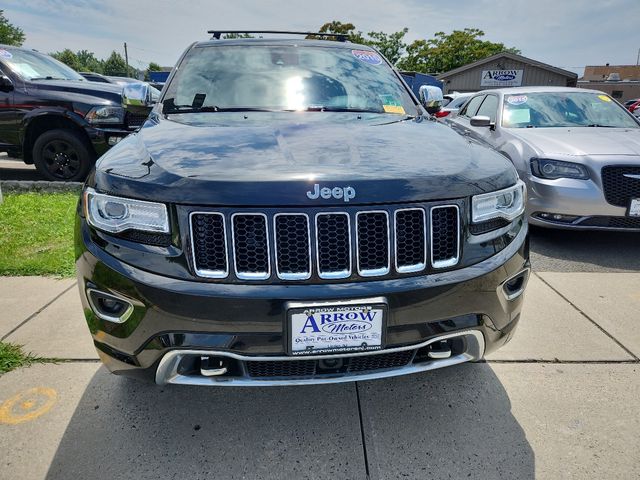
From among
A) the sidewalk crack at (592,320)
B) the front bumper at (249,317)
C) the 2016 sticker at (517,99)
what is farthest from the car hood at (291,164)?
the 2016 sticker at (517,99)

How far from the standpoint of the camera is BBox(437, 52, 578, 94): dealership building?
30.2m

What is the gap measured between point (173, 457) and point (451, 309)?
1.24 m

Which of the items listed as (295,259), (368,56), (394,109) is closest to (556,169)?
(368,56)

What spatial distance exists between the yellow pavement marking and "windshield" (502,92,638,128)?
5.12m

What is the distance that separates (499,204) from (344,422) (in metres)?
1.15

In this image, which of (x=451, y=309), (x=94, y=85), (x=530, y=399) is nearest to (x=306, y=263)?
(x=451, y=309)

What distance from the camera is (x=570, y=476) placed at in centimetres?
174

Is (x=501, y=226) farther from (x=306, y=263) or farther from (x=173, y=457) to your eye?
(x=173, y=457)

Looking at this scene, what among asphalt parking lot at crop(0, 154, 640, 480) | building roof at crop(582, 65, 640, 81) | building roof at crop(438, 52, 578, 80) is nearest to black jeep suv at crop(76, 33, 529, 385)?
asphalt parking lot at crop(0, 154, 640, 480)

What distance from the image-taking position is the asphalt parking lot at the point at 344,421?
5.82 ft

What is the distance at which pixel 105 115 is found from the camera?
18.6 ft

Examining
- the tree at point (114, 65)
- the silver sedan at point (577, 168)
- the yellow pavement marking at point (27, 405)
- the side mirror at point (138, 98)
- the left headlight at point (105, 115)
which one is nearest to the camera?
the yellow pavement marking at point (27, 405)

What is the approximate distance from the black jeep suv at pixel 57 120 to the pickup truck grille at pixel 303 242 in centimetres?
473

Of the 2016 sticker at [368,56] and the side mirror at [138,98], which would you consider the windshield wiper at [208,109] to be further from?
the 2016 sticker at [368,56]
